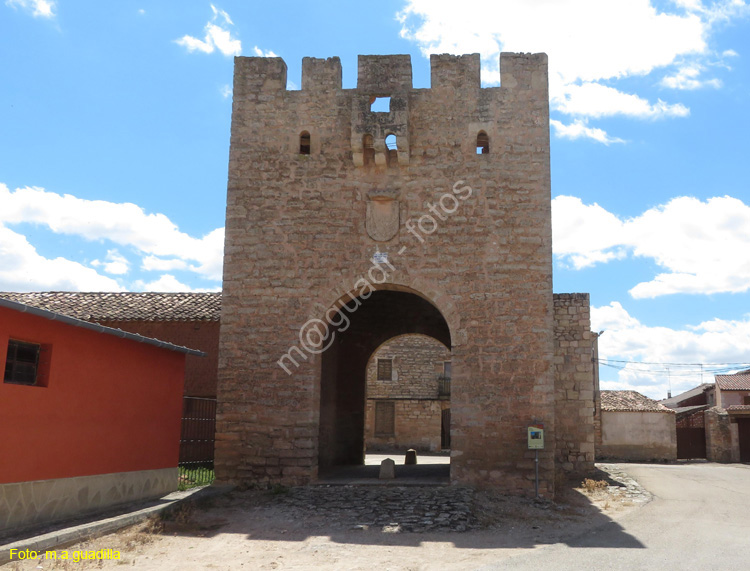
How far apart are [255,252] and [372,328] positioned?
15.5 ft

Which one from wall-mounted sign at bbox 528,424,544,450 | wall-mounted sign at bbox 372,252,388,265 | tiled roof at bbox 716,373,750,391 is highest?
wall-mounted sign at bbox 372,252,388,265

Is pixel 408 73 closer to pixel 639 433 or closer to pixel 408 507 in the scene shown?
pixel 408 507

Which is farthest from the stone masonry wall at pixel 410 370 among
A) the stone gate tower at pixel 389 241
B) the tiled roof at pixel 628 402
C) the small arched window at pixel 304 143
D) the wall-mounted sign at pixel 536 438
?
the wall-mounted sign at pixel 536 438

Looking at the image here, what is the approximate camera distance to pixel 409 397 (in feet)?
93.9

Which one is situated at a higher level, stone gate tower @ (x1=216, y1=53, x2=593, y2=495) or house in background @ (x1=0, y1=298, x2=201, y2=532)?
stone gate tower @ (x1=216, y1=53, x2=593, y2=495)

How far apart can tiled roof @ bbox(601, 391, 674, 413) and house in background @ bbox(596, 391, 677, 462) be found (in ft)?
0.12

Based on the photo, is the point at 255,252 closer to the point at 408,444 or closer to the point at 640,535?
the point at 640,535

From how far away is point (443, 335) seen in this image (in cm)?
1553

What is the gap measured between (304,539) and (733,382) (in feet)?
101

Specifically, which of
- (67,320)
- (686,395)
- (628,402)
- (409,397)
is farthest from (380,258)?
(686,395)

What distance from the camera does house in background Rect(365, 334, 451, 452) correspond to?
28.2 meters

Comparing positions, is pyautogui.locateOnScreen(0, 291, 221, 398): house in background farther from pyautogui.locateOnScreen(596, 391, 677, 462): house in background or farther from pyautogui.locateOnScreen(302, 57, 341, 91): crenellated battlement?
pyautogui.locateOnScreen(596, 391, 677, 462): house in background

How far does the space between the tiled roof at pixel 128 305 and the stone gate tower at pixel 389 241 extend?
6.32m

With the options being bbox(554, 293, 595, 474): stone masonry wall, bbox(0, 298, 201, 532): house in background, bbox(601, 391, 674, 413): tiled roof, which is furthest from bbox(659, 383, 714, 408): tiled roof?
bbox(0, 298, 201, 532): house in background
